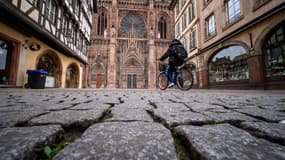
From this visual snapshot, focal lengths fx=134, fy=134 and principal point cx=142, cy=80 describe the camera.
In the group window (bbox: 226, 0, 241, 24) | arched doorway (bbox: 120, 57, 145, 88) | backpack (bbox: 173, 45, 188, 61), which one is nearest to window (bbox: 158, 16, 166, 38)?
arched doorway (bbox: 120, 57, 145, 88)

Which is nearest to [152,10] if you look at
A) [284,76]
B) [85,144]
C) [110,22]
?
[110,22]

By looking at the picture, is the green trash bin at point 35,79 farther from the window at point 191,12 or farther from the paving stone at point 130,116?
the window at point 191,12

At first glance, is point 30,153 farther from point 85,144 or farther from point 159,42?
→ point 159,42

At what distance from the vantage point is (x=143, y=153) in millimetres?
449

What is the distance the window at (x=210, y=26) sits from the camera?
1013cm

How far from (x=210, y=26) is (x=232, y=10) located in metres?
2.20

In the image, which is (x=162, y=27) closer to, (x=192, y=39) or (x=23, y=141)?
(x=192, y=39)

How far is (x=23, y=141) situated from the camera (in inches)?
19.7

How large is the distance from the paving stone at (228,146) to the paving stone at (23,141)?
1.82 ft

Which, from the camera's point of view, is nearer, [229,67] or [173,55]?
[173,55]

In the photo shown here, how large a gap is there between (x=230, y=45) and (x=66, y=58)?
1216cm

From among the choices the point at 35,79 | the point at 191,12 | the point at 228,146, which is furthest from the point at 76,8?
the point at 228,146

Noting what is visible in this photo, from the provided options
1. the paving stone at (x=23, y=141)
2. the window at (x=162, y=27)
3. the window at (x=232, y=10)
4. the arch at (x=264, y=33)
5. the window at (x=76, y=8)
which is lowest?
the paving stone at (x=23, y=141)

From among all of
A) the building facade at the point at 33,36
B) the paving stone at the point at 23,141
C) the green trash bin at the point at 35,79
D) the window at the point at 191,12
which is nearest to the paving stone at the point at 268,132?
the paving stone at the point at 23,141
